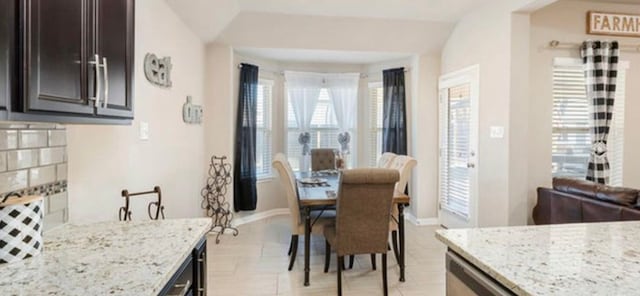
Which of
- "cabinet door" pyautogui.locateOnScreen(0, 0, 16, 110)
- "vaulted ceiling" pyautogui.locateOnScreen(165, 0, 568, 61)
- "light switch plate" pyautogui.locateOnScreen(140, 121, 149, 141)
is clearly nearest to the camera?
"cabinet door" pyautogui.locateOnScreen(0, 0, 16, 110)

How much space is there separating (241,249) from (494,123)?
9.83 ft

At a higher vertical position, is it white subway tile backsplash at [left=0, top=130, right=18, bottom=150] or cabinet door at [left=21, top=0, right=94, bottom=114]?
cabinet door at [left=21, top=0, right=94, bottom=114]

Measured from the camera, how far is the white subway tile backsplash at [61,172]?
1.58 m

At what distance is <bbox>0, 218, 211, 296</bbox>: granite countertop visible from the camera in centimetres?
96

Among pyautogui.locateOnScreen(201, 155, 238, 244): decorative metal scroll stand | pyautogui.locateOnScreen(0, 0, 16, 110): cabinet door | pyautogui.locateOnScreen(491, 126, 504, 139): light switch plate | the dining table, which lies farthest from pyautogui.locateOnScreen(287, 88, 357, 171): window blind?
pyautogui.locateOnScreen(0, 0, 16, 110): cabinet door

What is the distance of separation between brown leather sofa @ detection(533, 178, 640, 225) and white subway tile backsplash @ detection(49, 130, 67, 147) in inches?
138

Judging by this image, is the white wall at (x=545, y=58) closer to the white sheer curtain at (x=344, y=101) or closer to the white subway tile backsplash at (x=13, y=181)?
the white sheer curtain at (x=344, y=101)

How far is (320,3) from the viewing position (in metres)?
3.77

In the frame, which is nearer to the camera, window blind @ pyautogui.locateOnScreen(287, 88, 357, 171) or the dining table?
the dining table

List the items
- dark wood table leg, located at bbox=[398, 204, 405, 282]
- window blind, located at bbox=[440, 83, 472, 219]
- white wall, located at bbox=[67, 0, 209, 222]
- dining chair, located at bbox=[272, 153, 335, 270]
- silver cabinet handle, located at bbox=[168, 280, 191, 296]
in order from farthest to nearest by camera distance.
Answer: window blind, located at bbox=[440, 83, 472, 219] → dining chair, located at bbox=[272, 153, 335, 270] → dark wood table leg, located at bbox=[398, 204, 405, 282] → white wall, located at bbox=[67, 0, 209, 222] → silver cabinet handle, located at bbox=[168, 280, 191, 296]

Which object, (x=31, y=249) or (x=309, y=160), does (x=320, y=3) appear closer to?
(x=309, y=160)

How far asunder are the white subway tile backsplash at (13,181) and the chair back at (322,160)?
382 centimetres

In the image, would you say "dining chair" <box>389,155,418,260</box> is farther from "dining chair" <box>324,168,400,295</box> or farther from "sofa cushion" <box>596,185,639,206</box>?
"sofa cushion" <box>596,185,639,206</box>

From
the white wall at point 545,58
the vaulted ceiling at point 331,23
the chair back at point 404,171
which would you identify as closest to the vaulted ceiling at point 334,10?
the vaulted ceiling at point 331,23
